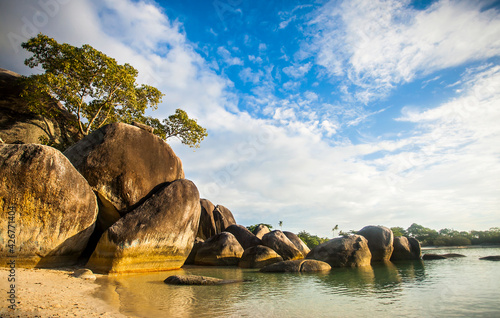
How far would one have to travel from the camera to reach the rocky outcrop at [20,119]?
15.9 meters

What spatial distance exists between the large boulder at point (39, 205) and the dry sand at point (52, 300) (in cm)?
163

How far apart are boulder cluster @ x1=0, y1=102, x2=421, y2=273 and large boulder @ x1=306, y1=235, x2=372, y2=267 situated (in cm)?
5

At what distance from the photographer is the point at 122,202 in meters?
12.4

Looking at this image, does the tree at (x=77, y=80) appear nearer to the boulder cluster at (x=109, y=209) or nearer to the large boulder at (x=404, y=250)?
the boulder cluster at (x=109, y=209)

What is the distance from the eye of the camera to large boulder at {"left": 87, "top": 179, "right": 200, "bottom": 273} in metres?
11.0

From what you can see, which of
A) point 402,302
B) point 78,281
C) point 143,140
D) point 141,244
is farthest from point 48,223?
point 402,302

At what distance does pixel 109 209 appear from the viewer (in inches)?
489

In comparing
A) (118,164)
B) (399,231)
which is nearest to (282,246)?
(118,164)

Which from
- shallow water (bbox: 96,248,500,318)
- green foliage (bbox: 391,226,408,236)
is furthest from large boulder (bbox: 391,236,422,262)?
green foliage (bbox: 391,226,408,236)

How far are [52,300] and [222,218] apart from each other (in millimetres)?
20618

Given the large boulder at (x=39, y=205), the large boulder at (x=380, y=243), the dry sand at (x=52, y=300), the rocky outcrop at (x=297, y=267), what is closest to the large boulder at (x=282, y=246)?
the large boulder at (x=380, y=243)

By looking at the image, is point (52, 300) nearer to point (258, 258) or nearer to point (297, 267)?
point (297, 267)

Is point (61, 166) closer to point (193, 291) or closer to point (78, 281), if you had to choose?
point (78, 281)

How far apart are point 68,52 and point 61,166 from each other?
9.87m
